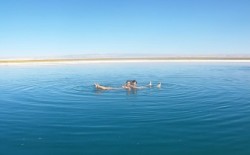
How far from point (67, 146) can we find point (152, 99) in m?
10.3

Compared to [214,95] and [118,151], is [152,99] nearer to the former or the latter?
[214,95]

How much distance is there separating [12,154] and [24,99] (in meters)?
11.7

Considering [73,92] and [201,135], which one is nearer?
[201,135]

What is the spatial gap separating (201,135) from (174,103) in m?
6.81

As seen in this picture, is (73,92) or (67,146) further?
(73,92)

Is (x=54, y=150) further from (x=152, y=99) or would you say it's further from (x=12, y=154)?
(x=152, y=99)

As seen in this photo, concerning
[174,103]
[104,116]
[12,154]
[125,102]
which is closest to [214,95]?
[174,103]

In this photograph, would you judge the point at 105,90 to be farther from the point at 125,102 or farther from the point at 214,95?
Answer: the point at 214,95

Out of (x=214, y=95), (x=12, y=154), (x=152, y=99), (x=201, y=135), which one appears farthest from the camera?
(x=214, y=95)

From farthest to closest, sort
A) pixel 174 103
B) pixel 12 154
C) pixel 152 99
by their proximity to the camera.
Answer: pixel 152 99 < pixel 174 103 < pixel 12 154

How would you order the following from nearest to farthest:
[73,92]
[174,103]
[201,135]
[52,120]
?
[201,135] → [52,120] → [174,103] → [73,92]

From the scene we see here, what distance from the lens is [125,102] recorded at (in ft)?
65.4

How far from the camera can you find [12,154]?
10797 mm

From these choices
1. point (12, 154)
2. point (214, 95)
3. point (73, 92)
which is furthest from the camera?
point (73, 92)
